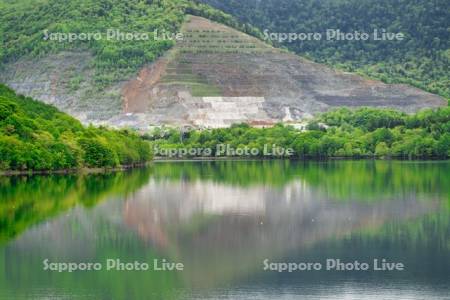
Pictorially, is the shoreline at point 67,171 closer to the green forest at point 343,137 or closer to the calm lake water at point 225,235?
the calm lake water at point 225,235

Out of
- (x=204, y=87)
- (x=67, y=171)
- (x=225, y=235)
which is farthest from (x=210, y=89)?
(x=225, y=235)

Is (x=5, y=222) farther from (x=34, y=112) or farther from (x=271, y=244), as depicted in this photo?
(x=34, y=112)

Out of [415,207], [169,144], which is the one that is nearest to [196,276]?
[415,207]

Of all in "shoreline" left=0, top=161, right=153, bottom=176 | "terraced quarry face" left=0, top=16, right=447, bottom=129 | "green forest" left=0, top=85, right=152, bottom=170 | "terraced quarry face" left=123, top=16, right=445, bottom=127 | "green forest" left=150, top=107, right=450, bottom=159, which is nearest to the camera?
"shoreline" left=0, top=161, right=153, bottom=176

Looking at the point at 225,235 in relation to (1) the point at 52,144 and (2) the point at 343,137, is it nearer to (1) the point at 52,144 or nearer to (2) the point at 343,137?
(1) the point at 52,144

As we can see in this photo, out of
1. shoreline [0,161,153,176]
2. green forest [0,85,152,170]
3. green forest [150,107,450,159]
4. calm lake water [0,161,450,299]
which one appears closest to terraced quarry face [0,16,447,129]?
green forest [150,107,450,159]

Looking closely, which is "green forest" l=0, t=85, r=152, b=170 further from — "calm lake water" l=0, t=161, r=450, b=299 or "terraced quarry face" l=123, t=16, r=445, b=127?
"terraced quarry face" l=123, t=16, r=445, b=127

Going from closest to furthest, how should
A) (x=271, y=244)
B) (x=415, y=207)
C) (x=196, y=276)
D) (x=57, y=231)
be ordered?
(x=196, y=276) < (x=271, y=244) < (x=57, y=231) < (x=415, y=207)
